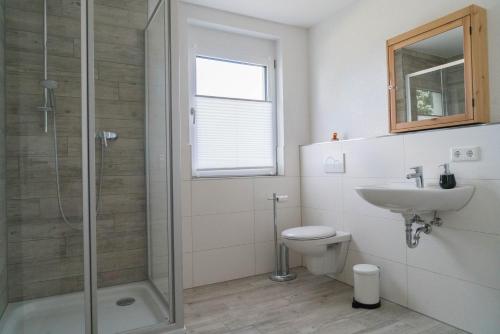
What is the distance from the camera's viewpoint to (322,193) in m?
2.91

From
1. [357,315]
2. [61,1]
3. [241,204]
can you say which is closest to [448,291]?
[357,315]

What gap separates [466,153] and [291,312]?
4.60 feet

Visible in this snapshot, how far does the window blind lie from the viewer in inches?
113

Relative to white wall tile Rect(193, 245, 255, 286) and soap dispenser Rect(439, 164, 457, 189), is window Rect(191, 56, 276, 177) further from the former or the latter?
soap dispenser Rect(439, 164, 457, 189)

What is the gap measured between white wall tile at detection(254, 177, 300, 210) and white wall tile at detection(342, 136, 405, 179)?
644mm

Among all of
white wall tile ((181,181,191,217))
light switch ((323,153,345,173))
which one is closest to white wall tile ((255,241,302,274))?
white wall tile ((181,181,191,217))

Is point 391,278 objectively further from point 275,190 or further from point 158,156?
point 158,156

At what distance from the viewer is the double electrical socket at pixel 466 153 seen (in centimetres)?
179

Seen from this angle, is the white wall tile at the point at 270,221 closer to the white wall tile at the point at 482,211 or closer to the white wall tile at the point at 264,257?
the white wall tile at the point at 264,257

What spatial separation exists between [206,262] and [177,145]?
48.6 inches

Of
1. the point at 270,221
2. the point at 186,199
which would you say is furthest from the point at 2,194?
the point at 270,221

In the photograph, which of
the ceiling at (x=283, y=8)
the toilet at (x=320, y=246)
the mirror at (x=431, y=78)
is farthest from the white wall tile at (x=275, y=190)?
the ceiling at (x=283, y=8)

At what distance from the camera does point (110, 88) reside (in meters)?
2.15

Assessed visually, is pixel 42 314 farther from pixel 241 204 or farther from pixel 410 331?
pixel 410 331
